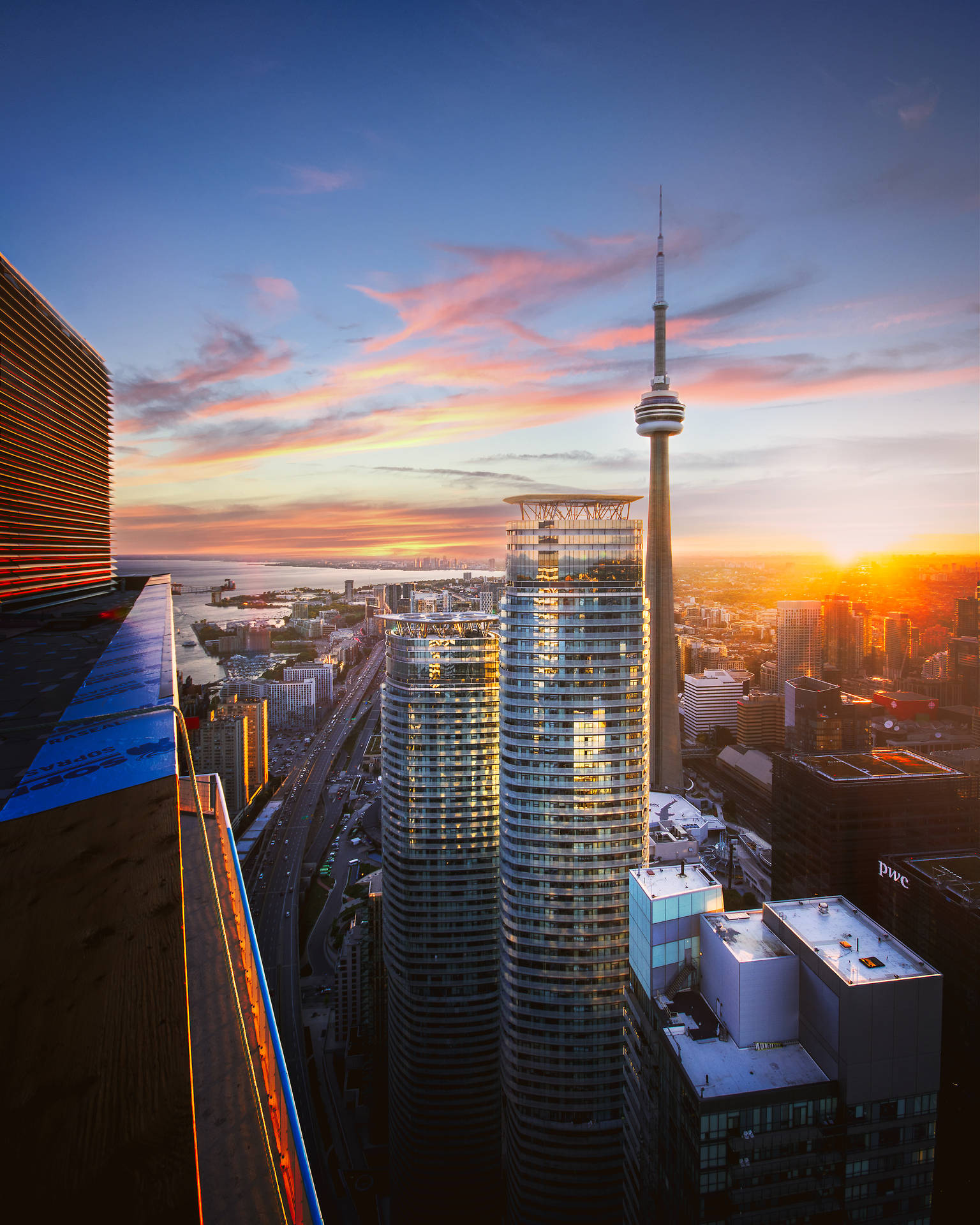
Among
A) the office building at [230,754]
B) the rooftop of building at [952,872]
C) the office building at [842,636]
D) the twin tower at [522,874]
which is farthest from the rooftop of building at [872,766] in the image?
the office building at [842,636]

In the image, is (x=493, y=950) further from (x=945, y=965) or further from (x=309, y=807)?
(x=309, y=807)

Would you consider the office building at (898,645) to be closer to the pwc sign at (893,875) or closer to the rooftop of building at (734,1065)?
the pwc sign at (893,875)

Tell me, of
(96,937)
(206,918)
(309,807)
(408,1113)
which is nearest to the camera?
(96,937)

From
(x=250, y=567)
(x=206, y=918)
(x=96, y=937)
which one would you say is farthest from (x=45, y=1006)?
(x=250, y=567)

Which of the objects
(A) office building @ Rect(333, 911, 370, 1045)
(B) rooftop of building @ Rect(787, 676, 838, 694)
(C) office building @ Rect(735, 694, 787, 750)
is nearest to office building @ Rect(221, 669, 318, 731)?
(A) office building @ Rect(333, 911, 370, 1045)

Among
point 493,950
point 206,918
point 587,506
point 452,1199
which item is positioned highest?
point 587,506

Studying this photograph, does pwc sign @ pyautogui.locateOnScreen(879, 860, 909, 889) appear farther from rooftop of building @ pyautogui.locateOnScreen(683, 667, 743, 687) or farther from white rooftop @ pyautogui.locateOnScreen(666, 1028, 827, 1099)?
rooftop of building @ pyautogui.locateOnScreen(683, 667, 743, 687)

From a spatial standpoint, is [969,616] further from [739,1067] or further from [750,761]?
[739,1067]
